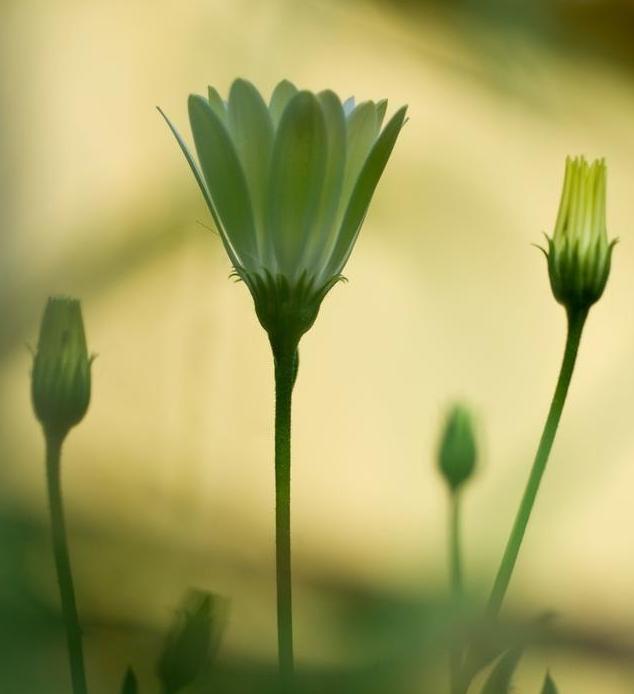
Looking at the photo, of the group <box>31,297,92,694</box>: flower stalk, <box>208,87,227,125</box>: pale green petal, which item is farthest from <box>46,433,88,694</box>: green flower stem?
<box>208,87,227,125</box>: pale green petal

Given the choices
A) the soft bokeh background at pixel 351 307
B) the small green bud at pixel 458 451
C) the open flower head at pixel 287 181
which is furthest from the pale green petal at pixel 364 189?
the soft bokeh background at pixel 351 307

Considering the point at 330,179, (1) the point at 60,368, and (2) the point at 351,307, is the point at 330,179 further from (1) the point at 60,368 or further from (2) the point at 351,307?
(2) the point at 351,307

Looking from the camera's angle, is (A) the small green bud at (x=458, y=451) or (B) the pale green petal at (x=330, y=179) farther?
(A) the small green bud at (x=458, y=451)

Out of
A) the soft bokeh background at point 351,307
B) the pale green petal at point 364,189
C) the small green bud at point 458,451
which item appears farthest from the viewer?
the soft bokeh background at point 351,307

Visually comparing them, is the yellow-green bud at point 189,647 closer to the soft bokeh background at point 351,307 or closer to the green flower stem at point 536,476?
the green flower stem at point 536,476

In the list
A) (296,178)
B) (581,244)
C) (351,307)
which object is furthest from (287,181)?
(351,307)

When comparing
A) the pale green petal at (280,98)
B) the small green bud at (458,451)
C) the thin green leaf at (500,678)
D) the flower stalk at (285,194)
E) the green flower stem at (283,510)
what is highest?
the pale green petal at (280,98)
